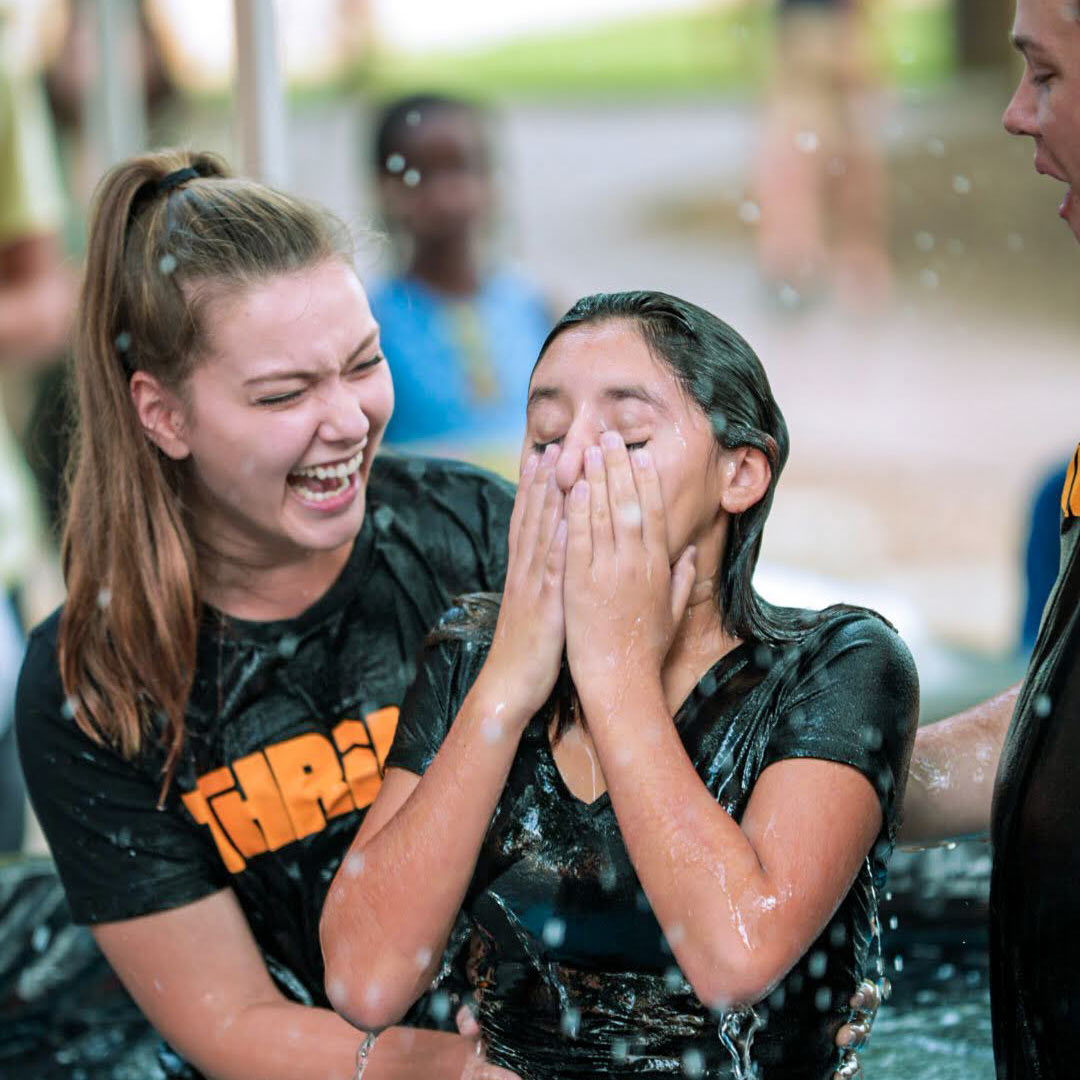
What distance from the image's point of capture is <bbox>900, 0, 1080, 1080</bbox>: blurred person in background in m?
2.00

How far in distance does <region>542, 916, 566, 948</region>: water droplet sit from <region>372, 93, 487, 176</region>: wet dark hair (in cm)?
380

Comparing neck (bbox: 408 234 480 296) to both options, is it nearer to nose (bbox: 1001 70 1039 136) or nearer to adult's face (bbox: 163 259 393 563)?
adult's face (bbox: 163 259 393 563)

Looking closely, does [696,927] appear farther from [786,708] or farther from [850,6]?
[850,6]

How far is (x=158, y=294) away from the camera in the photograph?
271 centimetres

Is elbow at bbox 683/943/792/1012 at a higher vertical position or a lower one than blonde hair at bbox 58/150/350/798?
lower

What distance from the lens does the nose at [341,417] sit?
2.63 meters

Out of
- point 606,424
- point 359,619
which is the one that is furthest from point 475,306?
point 606,424

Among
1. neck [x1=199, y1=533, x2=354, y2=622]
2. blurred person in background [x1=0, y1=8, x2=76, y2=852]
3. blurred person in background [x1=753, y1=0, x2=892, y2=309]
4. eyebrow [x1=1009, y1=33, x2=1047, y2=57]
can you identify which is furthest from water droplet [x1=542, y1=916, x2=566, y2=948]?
blurred person in background [x1=753, y1=0, x2=892, y2=309]

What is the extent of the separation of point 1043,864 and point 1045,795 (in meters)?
0.08

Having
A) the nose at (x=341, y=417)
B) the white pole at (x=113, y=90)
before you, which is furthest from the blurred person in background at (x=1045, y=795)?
the white pole at (x=113, y=90)

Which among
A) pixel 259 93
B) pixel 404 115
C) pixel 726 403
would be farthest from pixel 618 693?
pixel 404 115

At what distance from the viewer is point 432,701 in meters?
2.34

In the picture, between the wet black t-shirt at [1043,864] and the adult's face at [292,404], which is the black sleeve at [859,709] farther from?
the adult's face at [292,404]

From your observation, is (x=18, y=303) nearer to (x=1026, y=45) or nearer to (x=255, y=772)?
(x=255, y=772)
